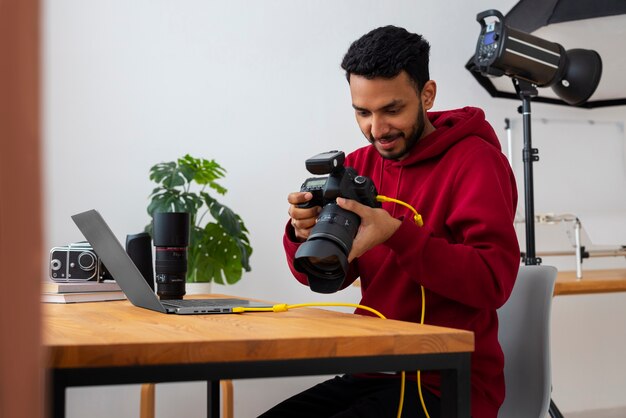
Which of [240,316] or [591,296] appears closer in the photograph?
[240,316]

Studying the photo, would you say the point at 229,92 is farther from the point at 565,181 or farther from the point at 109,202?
the point at 565,181

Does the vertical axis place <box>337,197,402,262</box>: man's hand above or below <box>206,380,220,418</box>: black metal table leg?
above

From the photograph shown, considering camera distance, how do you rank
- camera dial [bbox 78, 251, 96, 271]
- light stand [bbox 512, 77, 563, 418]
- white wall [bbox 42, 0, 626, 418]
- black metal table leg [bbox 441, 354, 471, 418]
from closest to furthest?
black metal table leg [bbox 441, 354, 471, 418]
camera dial [bbox 78, 251, 96, 271]
light stand [bbox 512, 77, 563, 418]
white wall [bbox 42, 0, 626, 418]

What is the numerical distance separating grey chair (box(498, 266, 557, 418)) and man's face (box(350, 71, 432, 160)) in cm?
35

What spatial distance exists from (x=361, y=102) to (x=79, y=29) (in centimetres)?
169

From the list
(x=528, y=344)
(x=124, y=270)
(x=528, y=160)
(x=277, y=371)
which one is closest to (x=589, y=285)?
(x=528, y=160)

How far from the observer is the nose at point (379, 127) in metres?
1.30

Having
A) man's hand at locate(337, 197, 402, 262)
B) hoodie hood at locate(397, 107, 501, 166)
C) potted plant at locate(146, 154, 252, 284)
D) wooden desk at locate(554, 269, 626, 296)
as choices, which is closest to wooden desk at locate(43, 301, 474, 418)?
man's hand at locate(337, 197, 402, 262)

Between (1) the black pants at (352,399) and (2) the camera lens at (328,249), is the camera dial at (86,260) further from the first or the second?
(2) the camera lens at (328,249)

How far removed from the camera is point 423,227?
3.64ft

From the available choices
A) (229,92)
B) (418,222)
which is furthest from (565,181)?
(418,222)

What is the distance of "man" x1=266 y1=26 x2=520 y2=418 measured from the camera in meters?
1.08

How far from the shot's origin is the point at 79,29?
2.66 m

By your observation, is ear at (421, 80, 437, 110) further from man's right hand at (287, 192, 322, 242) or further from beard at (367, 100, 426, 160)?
man's right hand at (287, 192, 322, 242)
